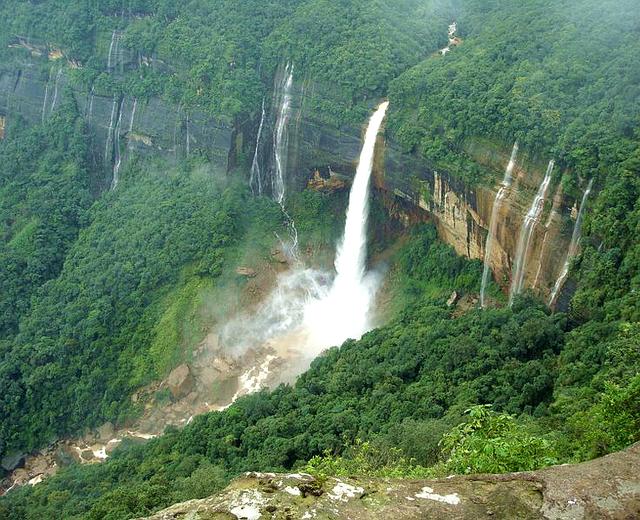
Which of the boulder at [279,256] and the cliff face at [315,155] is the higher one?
the cliff face at [315,155]

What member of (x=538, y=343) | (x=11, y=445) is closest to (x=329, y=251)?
(x=538, y=343)

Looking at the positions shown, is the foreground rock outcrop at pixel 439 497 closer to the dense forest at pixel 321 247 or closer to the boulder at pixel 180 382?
the dense forest at pixel 321 247

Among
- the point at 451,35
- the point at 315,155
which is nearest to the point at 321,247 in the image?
the point at 315,155

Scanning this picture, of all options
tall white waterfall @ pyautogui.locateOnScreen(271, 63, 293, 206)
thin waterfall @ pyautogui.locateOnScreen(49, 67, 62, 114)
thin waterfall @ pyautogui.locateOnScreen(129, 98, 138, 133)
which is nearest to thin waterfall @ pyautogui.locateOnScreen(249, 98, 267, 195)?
tall white waterfall @ pyautogui.locateOnScreen(271, 63, 293, 206)

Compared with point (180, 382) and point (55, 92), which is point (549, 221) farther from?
point (55, 92)

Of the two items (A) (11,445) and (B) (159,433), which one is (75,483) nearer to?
(B) (159,433)

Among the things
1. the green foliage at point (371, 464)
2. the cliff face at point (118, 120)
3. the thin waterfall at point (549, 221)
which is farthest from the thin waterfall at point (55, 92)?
the green foliage at point (371, 464)
